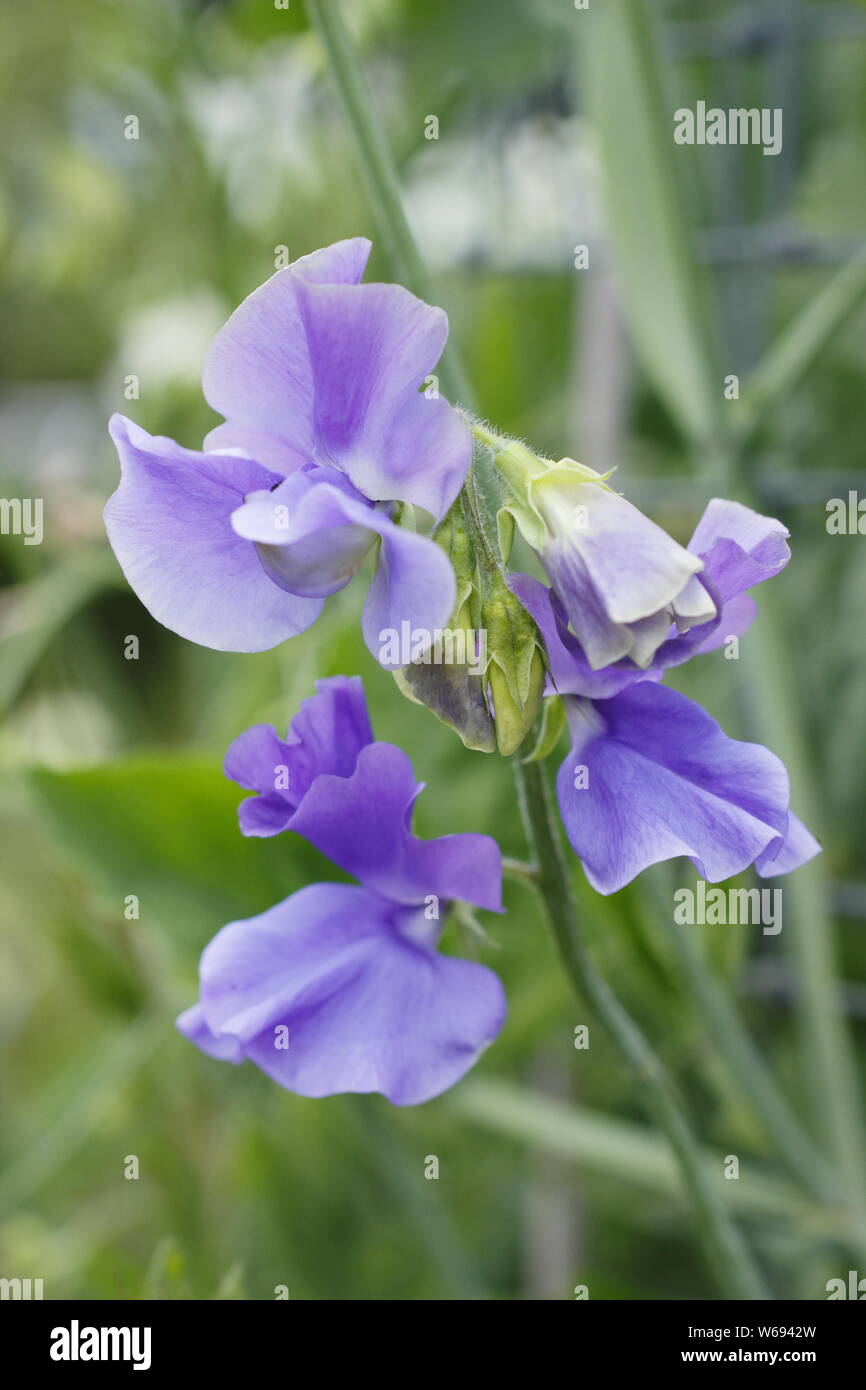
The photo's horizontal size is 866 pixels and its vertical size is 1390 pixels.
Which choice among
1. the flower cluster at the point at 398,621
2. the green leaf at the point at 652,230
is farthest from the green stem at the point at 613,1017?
the green leaf at the point at 652,230

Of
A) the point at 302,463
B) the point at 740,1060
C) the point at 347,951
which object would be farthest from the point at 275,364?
the point at 740,1060

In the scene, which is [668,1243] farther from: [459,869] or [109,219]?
[109,219]


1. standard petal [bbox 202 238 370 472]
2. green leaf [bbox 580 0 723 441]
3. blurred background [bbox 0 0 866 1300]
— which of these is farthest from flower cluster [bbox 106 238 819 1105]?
green leaf [bbox 580 0 723 441]

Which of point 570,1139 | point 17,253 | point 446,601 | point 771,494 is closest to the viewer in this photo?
point 446,601

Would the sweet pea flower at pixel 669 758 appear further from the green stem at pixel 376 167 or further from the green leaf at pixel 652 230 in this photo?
the green leaf at pixel 652 230

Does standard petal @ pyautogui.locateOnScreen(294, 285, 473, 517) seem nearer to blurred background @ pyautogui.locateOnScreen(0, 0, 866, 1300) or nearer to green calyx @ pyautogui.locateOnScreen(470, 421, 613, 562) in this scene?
green calyx @ pyautogui.locateOnScreen(470, 421, 613, 562)

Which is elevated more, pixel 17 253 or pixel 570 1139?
pixel 17 253

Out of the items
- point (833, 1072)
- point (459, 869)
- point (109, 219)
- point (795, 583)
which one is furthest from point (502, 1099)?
point (109, 219)
